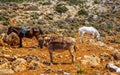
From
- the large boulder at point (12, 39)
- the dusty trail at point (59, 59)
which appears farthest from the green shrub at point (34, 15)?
the large boulder at point (12, 39)

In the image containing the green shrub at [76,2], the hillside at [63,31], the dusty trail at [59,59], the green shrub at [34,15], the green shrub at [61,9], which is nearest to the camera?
the dusty trail at [59,59]

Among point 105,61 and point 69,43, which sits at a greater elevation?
point 69,43

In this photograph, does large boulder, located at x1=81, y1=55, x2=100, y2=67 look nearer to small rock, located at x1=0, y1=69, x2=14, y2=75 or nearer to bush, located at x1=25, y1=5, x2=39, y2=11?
small rock, located at x1=0, y1=69, x2=14, y2=75

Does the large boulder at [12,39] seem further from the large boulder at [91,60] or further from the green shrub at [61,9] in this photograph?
the green shrub at [61,9]

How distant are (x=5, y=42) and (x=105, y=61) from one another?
6.77 m

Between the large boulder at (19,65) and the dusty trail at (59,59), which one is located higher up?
the large boulder at (19,65)

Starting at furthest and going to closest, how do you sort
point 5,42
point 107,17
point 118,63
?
point 107,17, point 5,42, point 118,63

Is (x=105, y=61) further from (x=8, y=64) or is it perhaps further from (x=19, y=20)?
(x=19, y=20)

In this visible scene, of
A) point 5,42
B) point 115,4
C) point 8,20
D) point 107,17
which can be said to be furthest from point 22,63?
point 115,4

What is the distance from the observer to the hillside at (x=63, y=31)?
14.5 metres

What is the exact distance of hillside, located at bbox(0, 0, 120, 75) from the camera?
14531mm

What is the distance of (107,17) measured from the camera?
136 feet

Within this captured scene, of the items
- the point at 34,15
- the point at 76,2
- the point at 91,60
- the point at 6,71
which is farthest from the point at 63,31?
the point at 76,2

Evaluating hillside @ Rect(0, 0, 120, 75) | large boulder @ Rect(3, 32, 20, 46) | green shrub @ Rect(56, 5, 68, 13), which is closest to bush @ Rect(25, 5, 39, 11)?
hillside @ Rect(0, 0, 120, 75)
